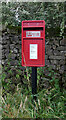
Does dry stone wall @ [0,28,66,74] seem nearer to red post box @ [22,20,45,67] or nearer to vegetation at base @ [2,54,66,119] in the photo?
vegetation at base @ [2,54,66,119]

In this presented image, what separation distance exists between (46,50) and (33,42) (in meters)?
1.33

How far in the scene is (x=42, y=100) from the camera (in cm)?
312

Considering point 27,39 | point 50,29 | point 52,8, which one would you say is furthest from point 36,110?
point 52,8

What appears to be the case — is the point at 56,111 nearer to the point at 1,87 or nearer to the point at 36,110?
the point at 36,110

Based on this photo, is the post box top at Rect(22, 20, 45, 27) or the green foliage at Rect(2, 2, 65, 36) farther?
the green foliage at Rect(2, 2, 65, 36)

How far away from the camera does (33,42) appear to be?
2.87 metres

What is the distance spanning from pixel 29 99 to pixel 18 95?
22 cm

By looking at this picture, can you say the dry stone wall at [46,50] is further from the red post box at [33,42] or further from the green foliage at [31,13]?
the red post box at [33,42]

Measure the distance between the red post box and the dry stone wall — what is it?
4.18 feet

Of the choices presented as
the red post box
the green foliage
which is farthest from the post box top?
the green foliage

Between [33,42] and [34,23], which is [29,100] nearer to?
[33,42]

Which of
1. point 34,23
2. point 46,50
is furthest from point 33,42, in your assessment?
point 46,50

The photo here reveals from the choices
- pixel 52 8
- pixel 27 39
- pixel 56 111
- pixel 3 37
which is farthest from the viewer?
pixel 3 37

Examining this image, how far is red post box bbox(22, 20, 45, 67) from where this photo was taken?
2.83 metres
